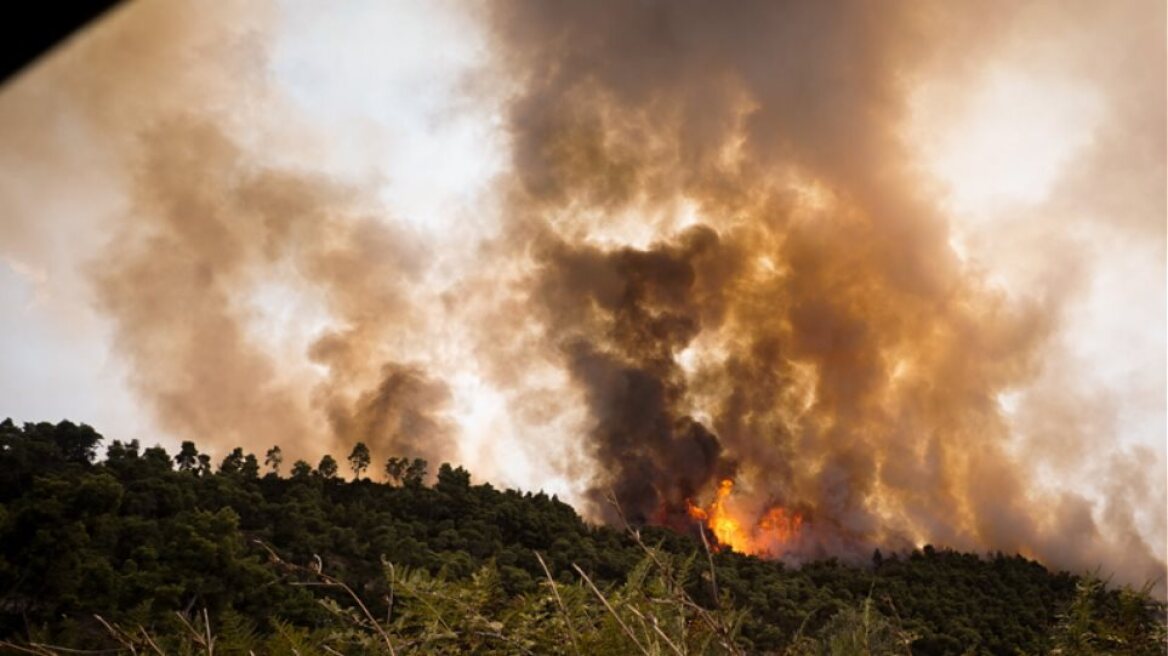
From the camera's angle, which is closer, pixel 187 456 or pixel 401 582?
pixel 401 582

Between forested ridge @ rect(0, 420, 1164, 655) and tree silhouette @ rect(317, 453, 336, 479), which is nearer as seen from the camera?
forested ridge @ rect(0, 420, 1164, 655)

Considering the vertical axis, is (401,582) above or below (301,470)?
below

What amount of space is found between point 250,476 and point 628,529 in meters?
83.2

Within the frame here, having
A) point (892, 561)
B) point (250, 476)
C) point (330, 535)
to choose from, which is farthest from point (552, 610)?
point (892, 561)

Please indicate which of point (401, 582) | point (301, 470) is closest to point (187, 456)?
point (301, 470)

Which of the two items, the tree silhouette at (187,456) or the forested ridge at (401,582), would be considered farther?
the tree silhouette at (187,456)

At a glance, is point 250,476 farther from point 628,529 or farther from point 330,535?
point 628,529

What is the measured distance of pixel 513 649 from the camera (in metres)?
3.68

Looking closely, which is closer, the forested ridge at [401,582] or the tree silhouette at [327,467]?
the forested ridge at [401,582]

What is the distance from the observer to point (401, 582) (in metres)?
3.97

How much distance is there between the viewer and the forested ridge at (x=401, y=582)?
12.5 ft

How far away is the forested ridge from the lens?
3805 mm

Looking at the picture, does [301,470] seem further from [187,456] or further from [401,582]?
[401,582]

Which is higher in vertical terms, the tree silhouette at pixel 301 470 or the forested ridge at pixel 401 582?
the tree silhouette at pixel 301 470
